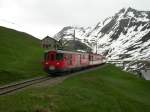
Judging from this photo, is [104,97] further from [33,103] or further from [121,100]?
[33,103]

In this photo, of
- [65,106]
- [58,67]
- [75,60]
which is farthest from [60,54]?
[65,106]

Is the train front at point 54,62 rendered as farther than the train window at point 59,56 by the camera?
No

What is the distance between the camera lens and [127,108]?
25844 mm

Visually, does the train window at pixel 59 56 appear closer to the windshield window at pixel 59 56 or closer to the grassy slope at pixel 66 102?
the windshield window at pixel 59 56

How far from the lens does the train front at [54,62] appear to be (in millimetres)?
41500

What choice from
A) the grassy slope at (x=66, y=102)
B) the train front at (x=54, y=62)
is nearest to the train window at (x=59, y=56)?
the train front at (x=54, y=62)

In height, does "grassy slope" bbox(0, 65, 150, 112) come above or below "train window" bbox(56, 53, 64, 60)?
below

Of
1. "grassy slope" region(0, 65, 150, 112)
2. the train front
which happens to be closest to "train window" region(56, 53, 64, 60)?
the train front

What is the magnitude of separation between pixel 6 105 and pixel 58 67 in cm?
2294

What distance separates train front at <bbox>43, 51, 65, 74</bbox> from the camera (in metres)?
41.5

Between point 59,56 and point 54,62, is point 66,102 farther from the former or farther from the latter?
point 59,56

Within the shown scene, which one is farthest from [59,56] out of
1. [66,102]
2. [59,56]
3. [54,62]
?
[66,102]

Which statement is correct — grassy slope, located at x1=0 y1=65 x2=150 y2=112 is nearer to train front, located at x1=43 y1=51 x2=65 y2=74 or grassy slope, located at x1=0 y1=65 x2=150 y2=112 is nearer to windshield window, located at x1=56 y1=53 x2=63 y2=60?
train front, located at x1=43 y1=51 x2=65 y2=74

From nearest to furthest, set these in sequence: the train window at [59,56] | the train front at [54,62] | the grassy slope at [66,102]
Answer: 1. the grassy slope at [66,102]
2. the train front at [54,62]
3. the train window at [59,56]
